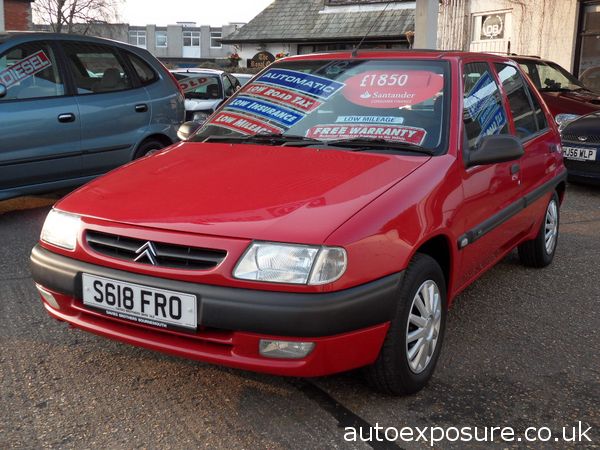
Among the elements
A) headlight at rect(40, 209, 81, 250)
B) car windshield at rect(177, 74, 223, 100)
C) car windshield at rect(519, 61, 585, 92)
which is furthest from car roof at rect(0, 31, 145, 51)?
car windshield at rect(519, 61, 585, 92)

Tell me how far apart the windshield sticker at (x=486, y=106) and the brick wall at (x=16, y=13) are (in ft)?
92.9

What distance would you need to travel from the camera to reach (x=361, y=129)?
3311mm

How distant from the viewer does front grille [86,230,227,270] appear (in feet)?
7.93

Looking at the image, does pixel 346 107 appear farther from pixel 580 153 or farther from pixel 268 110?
pixel 580 153

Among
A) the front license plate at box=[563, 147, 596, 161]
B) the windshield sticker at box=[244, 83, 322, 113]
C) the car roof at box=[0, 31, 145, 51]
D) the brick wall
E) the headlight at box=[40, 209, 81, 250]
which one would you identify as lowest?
the front license plate at box=[563, 147, 596, 161]

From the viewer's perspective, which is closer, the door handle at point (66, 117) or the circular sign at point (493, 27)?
the door handle at point (66, 117)

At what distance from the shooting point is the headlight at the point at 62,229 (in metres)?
2.73

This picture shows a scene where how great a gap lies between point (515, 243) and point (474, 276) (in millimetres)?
772

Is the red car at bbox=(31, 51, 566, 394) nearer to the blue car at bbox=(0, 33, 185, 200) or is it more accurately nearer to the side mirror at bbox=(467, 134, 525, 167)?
the side mirror at bbox=(467, 134, 525, 167)

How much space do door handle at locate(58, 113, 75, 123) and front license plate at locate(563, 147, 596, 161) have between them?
18.2 feet

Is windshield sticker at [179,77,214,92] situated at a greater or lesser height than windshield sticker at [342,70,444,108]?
lesser

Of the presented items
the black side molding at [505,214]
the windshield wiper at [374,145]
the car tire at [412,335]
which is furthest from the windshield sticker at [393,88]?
the car tire at [412,335]

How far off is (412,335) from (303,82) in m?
1.64

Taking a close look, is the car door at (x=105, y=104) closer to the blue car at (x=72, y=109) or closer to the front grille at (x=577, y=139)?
the blue car at (x=72, y=109)
